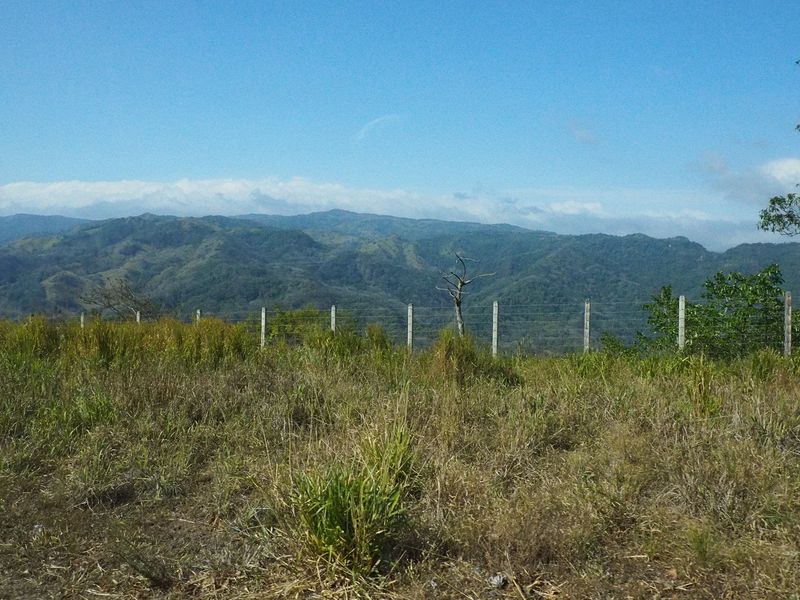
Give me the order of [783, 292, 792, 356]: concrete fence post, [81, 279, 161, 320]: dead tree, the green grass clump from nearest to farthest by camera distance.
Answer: the green grass clump
[783, 292, 792, 356]: concrete fence post
[81, 279, 161, 320]: dead tree

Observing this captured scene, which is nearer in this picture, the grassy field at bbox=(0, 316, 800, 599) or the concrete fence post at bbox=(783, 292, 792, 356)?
the grassy field at bbox=(0, 316, 800, 599)

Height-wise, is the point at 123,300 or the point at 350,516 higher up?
the point at 350,516

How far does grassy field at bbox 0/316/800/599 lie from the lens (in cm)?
332

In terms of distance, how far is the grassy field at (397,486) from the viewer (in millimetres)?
3316

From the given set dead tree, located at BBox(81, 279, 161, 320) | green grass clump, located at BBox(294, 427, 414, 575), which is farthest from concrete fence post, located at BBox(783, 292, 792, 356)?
dead tree, located at BBox(81, 279, 161, 320)

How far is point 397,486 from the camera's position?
3.95 metres

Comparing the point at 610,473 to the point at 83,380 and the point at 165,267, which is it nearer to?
the point at 83,380

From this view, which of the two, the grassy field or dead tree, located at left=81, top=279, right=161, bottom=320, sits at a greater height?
the grassy field

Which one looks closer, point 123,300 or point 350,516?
point 350,516

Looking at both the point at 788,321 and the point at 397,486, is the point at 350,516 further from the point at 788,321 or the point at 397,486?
the point at 788,321

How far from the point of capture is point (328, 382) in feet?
22.4

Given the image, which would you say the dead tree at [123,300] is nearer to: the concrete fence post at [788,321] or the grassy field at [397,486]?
the concrete fence post at [788,321]

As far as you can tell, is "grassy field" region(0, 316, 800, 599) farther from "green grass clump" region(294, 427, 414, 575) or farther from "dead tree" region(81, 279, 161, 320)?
"dead tree" region(81, 279, 161, 320)

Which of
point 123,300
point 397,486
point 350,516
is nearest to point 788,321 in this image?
point 397,486
